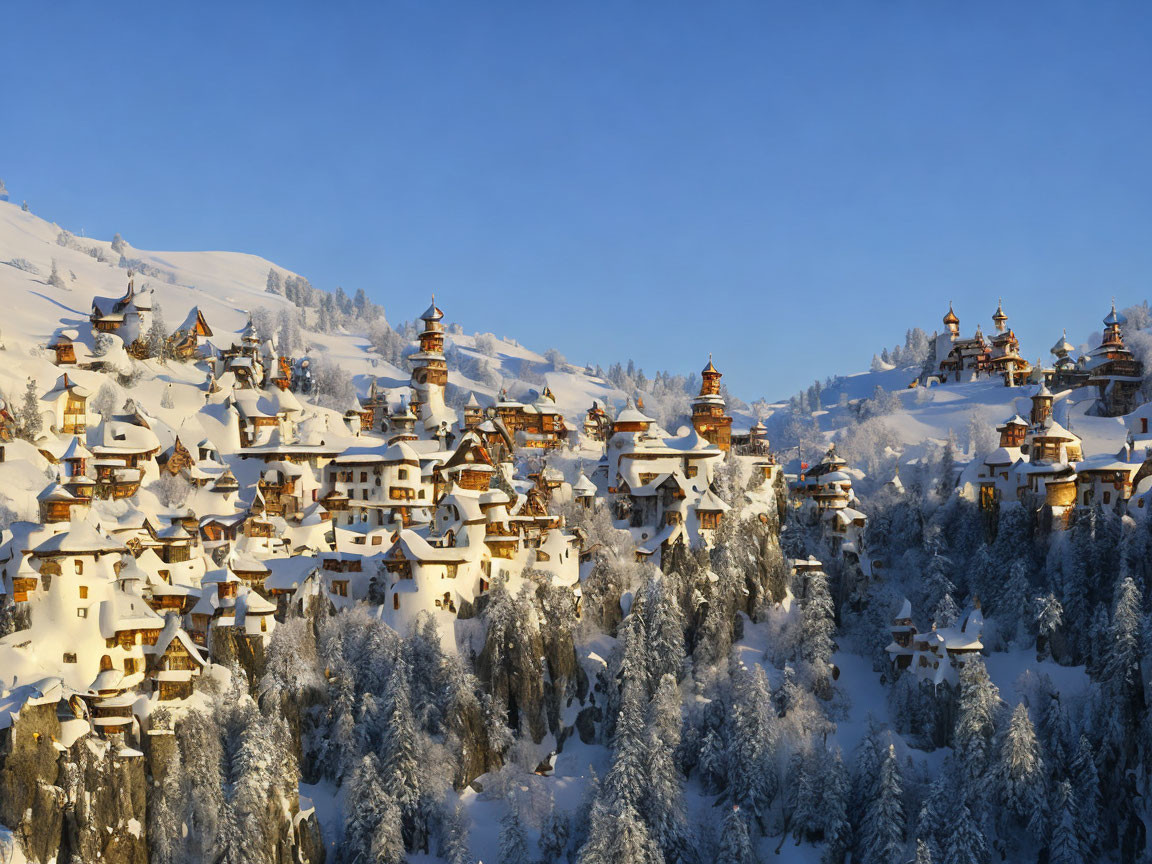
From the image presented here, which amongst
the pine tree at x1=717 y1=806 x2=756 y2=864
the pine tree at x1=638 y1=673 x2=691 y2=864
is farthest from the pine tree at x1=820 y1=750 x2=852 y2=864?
the pine tree at x1=638 y1=673 x2=691 y2=864

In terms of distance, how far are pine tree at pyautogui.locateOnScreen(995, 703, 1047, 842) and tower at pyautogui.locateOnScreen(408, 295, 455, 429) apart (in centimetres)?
6793

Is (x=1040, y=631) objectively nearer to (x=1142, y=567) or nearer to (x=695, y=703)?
(x=1142, y=567)

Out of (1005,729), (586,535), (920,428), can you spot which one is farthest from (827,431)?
(1005,729)

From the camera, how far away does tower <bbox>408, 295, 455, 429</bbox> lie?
139000 mm

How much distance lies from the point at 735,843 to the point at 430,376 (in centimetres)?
6831

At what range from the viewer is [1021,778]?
3423 inches

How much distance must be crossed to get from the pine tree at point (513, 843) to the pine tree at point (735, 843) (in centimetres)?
1219

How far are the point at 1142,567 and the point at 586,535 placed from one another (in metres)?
41.3

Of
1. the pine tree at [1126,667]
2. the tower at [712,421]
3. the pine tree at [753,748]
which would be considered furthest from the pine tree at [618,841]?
the tower at [712,421]

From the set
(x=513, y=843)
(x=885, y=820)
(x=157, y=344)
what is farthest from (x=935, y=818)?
(x=157, y=344)

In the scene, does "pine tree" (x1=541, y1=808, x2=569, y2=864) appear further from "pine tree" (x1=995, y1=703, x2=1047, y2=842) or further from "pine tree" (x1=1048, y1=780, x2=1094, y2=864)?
"pine tree" (x1=1048, y1=780, x2=1094, y2=864)

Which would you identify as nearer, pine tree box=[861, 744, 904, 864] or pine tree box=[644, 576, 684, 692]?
pine tree box=[861, 744, 904, 864]

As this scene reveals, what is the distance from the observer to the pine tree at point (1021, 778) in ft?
285

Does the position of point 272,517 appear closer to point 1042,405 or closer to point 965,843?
point 965,843
